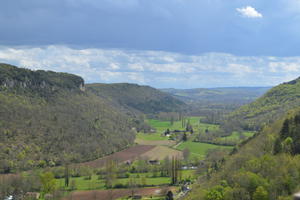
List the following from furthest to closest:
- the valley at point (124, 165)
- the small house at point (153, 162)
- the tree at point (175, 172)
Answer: the small house at point (153, 162) → the tree at point (175, 172) → the valley at point (124, 165)

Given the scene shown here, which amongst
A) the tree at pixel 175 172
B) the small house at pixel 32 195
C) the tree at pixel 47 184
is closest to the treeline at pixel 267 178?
the tree at pixel 175 172

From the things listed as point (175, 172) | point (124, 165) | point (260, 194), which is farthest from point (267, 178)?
point (124, 165)

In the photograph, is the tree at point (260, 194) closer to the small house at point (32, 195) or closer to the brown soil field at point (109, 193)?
the brown soil field at point (109, 193)

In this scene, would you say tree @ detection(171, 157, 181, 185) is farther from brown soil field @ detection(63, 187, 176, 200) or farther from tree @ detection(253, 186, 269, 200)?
tree @ detection(253, 186, 269, 200)

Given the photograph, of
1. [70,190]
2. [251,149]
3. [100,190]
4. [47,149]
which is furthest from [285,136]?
[47,149]

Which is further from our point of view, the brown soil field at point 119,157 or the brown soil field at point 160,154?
the brown soil field at point 160,154

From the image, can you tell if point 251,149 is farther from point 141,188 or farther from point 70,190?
point 70,190

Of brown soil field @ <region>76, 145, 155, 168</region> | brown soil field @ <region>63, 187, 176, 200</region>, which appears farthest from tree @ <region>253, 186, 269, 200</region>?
brown soil field @ <region>76, 145, 155, 168</region>

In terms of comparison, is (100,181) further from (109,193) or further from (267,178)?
(267,178)
